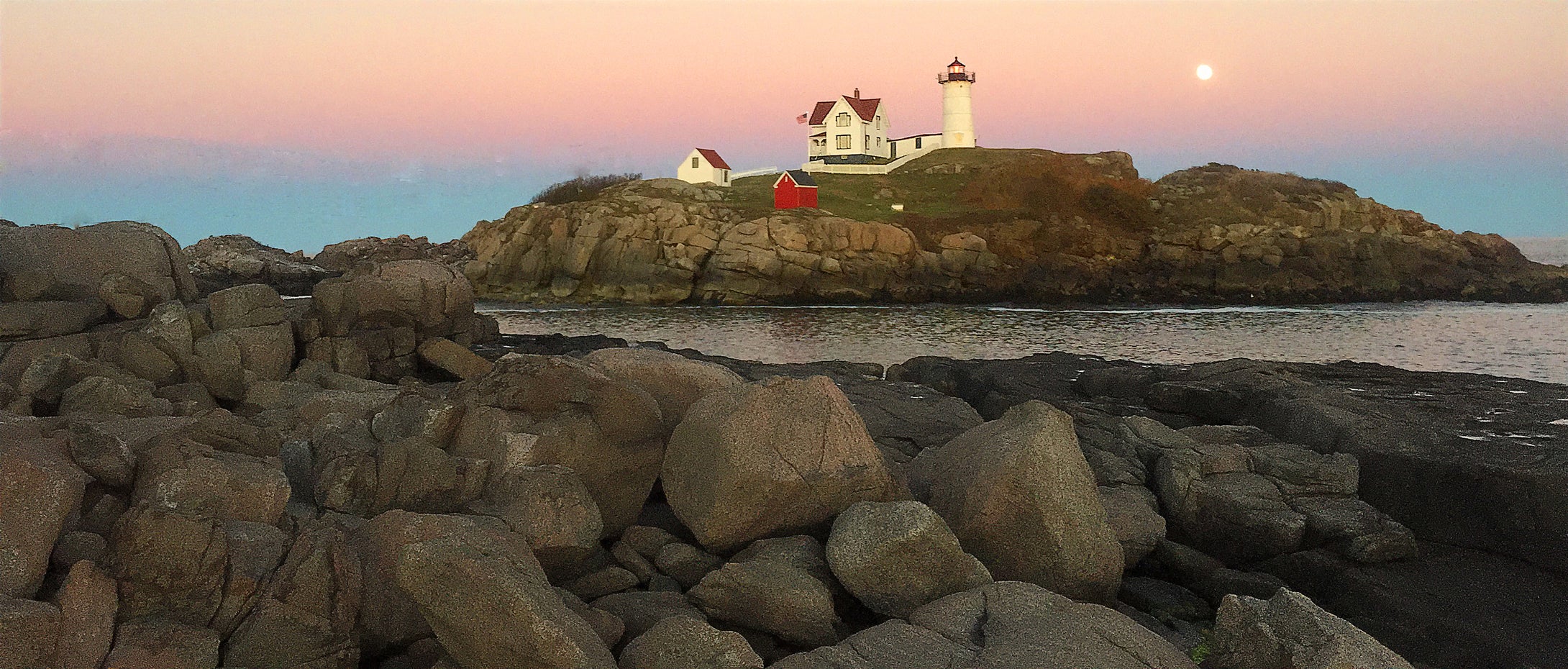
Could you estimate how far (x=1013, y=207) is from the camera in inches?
3469

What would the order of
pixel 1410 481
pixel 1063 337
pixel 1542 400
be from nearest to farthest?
1. pixel 1410 481
2. pixel 1542 400
3. pixel 1063 337

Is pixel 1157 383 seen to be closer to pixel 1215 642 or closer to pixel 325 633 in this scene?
pixel 1215 642

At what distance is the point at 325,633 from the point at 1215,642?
6501mm

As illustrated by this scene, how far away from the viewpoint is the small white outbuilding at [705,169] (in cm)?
9894

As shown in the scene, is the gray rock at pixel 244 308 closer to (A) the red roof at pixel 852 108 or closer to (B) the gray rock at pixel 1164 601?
(B) the gray rock at pixel 1164 601

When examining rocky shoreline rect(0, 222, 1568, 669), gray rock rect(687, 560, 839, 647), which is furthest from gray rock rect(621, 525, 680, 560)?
gray rock rect(687, 560, 839, 647)

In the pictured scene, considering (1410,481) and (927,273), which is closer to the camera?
(1410,481)

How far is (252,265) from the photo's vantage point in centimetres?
8044

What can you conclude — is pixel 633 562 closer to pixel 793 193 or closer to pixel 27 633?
pixel 27 633

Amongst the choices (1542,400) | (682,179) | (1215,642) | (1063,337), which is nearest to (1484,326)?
(1063,337)

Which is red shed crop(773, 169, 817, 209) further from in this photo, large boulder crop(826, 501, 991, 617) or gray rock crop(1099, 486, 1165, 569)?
large boulder crop(826, 501, 991, 617)

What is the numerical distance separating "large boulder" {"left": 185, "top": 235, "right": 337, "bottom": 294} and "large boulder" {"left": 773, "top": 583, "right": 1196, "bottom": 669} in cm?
6808

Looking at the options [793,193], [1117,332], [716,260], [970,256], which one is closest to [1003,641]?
[1117,332]

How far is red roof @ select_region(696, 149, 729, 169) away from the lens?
326ft
